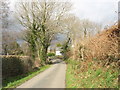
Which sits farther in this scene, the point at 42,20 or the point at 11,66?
the point at 42,20

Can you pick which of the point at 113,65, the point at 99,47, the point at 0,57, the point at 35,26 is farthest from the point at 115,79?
the point at 35,26

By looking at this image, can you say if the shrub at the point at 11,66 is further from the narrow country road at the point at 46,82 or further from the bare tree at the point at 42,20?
the bare tree at the point at 42,20

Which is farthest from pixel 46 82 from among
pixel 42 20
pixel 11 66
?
pixel 42 20

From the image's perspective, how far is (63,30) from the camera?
35.7 meters

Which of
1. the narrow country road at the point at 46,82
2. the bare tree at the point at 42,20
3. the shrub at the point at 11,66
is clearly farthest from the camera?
the bare tree at the point at 42,20

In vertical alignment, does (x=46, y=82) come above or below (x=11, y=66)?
below

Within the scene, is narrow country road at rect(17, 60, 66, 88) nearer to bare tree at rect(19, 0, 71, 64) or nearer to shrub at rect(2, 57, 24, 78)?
shrub at rect(2, 57, 24, 78)

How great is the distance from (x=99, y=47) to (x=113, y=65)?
2.30 m

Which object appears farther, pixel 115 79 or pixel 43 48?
pixel 43 48

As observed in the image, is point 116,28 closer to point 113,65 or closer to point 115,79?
point 113,65

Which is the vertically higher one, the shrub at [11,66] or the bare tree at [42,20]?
the bare tree at [42,20]

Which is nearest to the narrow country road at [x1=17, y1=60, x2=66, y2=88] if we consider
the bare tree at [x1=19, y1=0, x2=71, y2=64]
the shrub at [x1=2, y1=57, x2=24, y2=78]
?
the shrub at [x1=2, y1=57, x2=24, y2=78]

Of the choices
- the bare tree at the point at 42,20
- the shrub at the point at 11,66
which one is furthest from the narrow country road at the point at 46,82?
the bare tree at the point at 42,20

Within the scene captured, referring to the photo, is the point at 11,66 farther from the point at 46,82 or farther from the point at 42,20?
the point at 42,20
